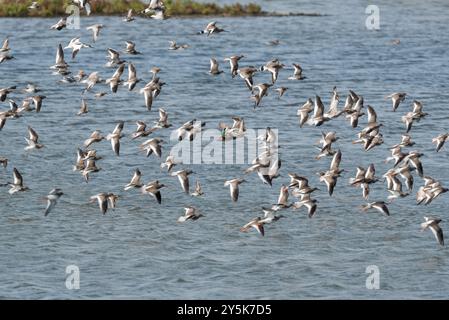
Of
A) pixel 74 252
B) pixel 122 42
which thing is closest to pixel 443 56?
pixel 122 42

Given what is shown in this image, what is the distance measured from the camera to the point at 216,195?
204ft

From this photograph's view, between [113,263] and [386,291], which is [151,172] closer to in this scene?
[113,263]

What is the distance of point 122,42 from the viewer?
338 ft

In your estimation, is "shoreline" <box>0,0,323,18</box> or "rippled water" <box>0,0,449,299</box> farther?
"shoreline" <box>0,0,323,18</box>

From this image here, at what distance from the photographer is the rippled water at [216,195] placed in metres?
51.3

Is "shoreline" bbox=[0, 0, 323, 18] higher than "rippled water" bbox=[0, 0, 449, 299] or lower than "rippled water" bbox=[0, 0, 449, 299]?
lower

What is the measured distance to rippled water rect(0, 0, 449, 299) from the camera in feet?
168

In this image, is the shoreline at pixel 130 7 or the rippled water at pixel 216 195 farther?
the shoreline at pixel 130 7

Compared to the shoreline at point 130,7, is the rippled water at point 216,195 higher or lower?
higher

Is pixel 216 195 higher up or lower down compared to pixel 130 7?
higher up

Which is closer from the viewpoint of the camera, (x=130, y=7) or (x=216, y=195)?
(x=216, y=195)
